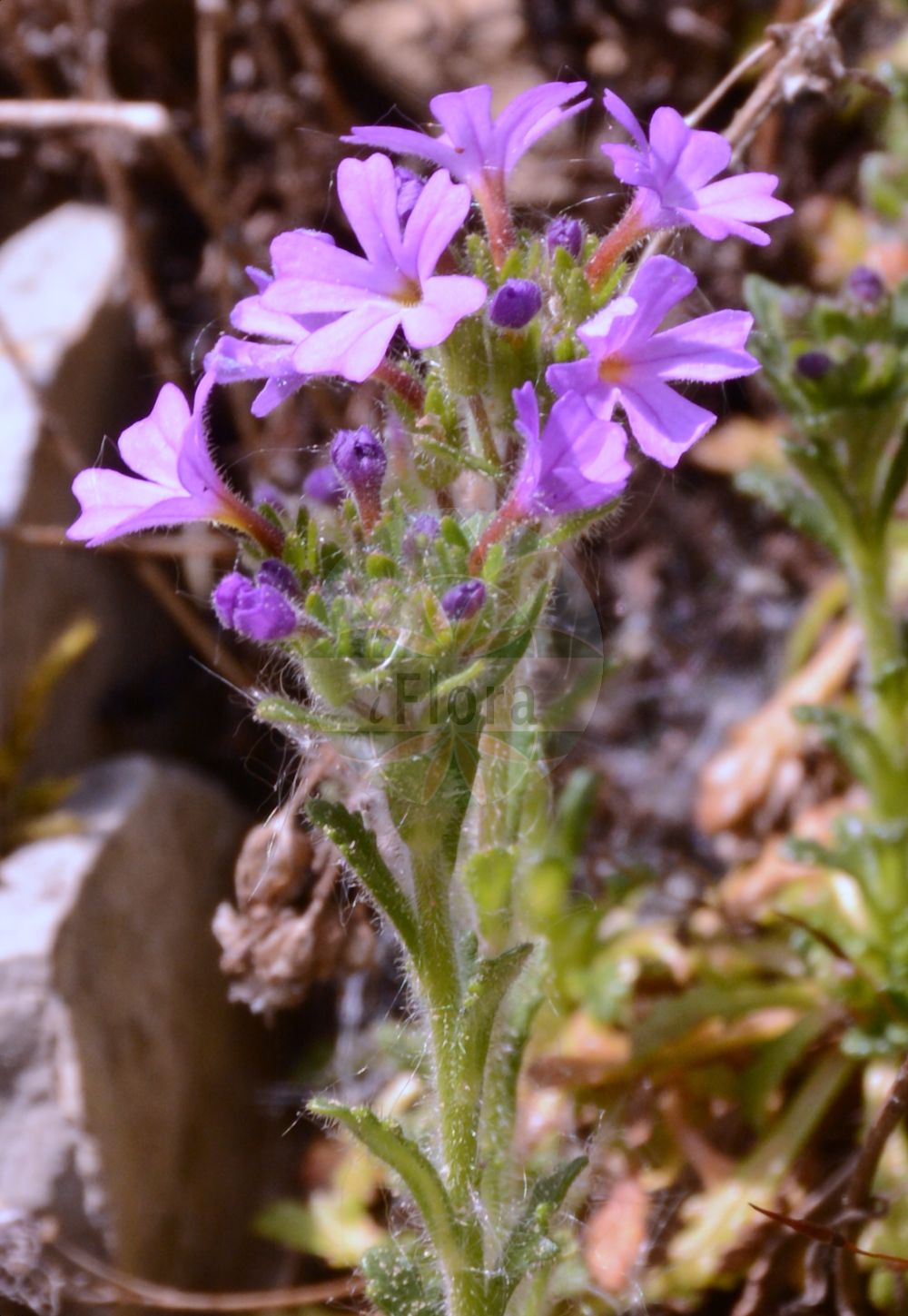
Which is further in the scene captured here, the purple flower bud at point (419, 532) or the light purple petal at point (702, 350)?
the purple flower bud at point (419, 532)

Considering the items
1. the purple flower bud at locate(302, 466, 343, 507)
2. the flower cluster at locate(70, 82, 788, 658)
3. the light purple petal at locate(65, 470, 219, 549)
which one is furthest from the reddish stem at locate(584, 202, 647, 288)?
the light purple petal at locate(65, 470, 219, 549)

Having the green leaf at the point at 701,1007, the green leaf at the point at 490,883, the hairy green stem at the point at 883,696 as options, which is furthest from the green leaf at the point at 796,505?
the green leaf at the point at 490,883

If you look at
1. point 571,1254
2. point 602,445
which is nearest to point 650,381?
point 602,445

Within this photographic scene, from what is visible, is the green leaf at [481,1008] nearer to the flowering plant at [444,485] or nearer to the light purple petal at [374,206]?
the flowering plant at [444,485]

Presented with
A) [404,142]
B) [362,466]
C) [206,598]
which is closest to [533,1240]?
[362,466]

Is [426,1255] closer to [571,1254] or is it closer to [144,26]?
[571,1254]

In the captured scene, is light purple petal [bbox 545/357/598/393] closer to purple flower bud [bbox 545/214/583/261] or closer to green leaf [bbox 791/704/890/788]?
purple flower bud [bbox 545/214/583/261]
